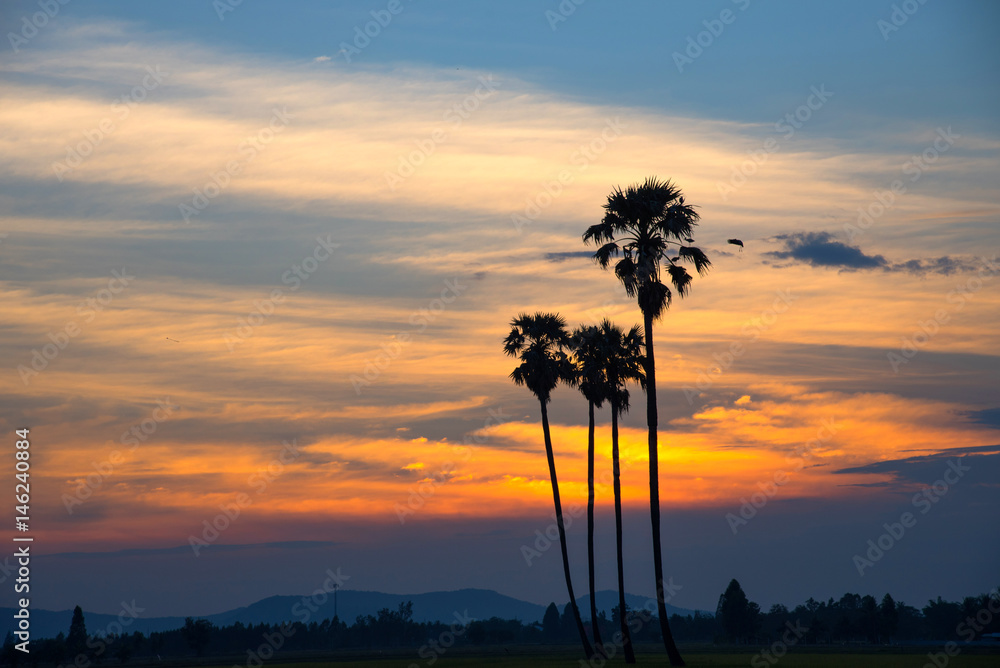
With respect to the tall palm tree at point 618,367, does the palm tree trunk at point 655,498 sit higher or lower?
lower

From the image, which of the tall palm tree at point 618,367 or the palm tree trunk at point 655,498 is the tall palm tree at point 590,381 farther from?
the palm tree trunk at point 655,498

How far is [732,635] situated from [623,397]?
503 feet

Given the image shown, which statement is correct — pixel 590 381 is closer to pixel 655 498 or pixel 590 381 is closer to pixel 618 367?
pixel 618 367

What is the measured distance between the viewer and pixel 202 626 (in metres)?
187

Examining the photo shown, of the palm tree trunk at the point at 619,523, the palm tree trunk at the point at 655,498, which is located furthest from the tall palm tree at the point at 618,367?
the palm tree trunk at the point at 655,498

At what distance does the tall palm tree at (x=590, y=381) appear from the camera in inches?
2534

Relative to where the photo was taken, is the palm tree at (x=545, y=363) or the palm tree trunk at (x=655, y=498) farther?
the palm tree at (x=545, y=363)

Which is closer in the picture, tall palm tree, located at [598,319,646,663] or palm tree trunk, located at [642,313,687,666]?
palm tree trunk, located at [642,313,687,666]

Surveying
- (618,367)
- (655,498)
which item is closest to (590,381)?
(618,367)

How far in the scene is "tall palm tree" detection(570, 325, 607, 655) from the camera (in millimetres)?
64375

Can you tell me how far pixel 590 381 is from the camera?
213ft

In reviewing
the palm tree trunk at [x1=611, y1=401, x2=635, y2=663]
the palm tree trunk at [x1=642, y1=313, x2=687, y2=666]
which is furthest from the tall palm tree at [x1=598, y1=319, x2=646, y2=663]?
the palm tree trunk at [x1=642, y1=313, x2=687, y2=666]

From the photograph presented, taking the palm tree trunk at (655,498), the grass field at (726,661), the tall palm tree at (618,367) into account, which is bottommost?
the grass field at (726,661)

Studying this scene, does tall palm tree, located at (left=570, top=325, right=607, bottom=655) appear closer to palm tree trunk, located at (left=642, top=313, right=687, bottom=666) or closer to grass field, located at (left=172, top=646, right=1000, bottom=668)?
grass field, located at (left=172, top=646, right=1000, bottom=668)
